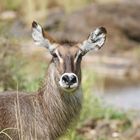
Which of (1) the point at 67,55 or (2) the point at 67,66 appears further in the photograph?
(1) the point at 67,55

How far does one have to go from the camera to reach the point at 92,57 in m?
21.3

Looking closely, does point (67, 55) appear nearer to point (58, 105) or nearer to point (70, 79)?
point (70, 79)

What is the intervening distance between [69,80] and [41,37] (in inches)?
34.2

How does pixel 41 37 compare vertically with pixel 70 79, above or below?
above

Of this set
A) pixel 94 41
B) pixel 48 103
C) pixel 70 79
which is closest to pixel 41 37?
pixel 94 41

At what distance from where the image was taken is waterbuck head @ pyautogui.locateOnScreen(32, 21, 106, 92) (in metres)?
8.66

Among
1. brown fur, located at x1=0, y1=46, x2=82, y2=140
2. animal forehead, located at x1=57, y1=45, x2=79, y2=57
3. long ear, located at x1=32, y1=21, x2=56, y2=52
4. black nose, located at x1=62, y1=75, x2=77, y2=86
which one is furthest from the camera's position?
long ear, located at x1=32, y1=21, x2=56, y2=52

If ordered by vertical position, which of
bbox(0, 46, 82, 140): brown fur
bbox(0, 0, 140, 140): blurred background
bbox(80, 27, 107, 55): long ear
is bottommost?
bbox(0, 0, 140, 140): blurred background

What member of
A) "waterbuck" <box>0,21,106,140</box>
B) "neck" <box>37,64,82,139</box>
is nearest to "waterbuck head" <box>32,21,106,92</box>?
"waterbuck" <box>0,21,106,140</box>

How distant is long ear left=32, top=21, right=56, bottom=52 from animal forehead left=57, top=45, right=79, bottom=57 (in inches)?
6.3

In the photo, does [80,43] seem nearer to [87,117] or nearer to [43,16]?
[87,117]

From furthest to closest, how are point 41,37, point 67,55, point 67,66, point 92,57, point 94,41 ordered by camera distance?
1. point 92,57
2. point 94,41
3. point 41,37
4. point 67,55
5. point 67,66

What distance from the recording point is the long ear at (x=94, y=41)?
9.21m

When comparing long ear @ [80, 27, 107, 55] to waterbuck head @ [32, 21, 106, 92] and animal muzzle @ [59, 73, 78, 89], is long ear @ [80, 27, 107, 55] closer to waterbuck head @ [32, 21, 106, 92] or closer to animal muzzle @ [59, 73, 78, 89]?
waterbuck head @ [32, 21, 106, 92]
